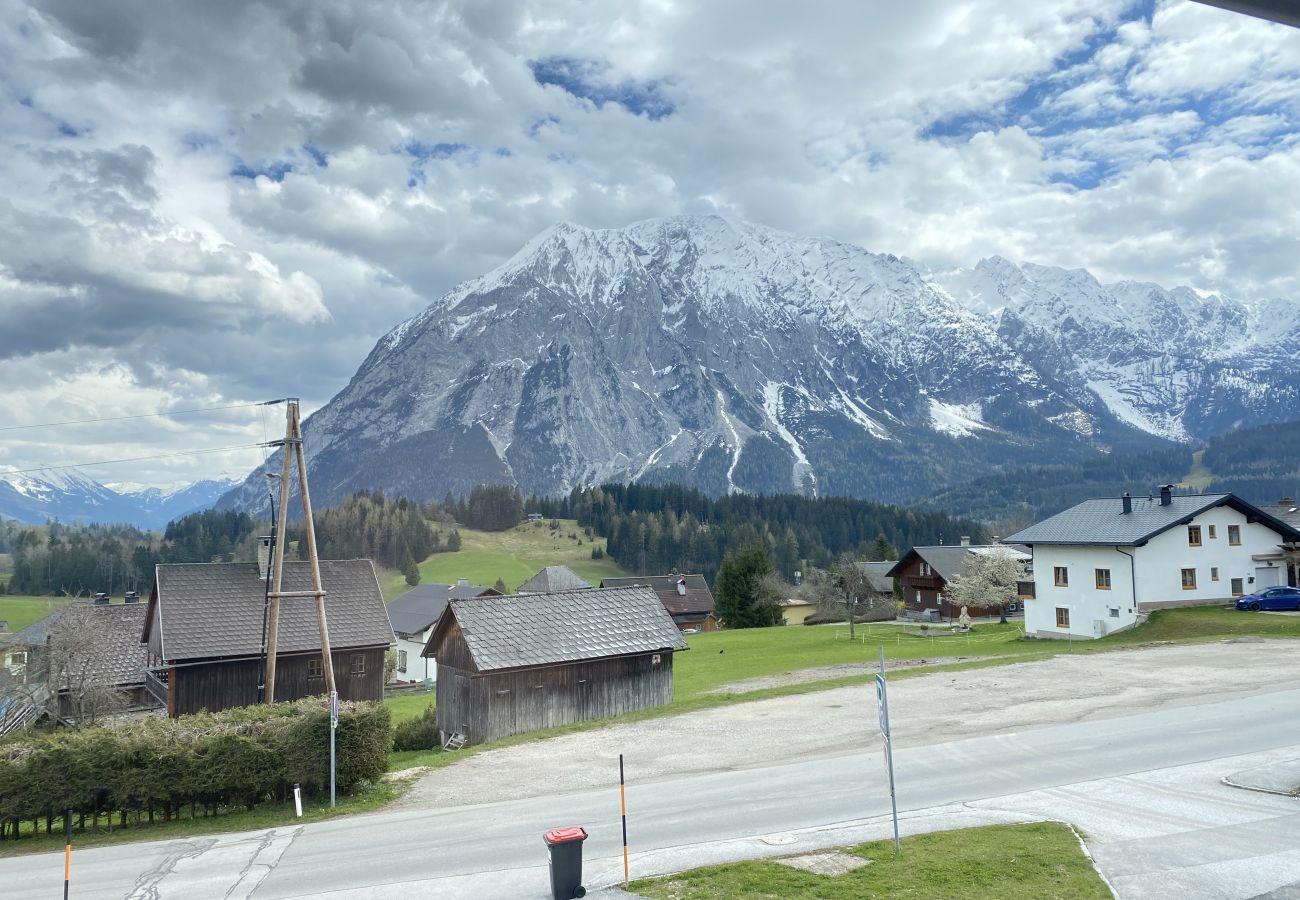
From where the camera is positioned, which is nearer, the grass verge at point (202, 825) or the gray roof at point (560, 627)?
the grass verge at point (202, 825)

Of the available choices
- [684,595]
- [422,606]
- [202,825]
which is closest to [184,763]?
[202,825]

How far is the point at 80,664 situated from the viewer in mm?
41750

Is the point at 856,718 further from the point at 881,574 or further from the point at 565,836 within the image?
the point at 881,574

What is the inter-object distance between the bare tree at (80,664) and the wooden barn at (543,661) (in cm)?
1546

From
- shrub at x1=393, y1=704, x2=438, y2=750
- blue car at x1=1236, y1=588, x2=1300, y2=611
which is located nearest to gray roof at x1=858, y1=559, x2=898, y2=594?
blue car at x1=1236, y1=588, x2=1300, y2=611

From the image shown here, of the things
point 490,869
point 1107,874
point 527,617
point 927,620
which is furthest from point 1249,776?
point 927,620

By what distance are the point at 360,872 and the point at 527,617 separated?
21.1 metres

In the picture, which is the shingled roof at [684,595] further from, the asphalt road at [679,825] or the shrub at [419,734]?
the asphalt road at [679,825]

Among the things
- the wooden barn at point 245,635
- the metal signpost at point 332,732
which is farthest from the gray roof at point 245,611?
the metal signpost at point 332,732

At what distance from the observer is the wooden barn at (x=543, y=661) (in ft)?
114

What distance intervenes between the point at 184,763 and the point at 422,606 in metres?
72.1

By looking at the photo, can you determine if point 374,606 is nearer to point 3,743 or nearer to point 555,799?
point 3,743

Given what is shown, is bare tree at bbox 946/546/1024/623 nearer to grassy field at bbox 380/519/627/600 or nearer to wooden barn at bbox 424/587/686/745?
wooden barn at bbox 424/587/686/745

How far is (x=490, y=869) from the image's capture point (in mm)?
15992
